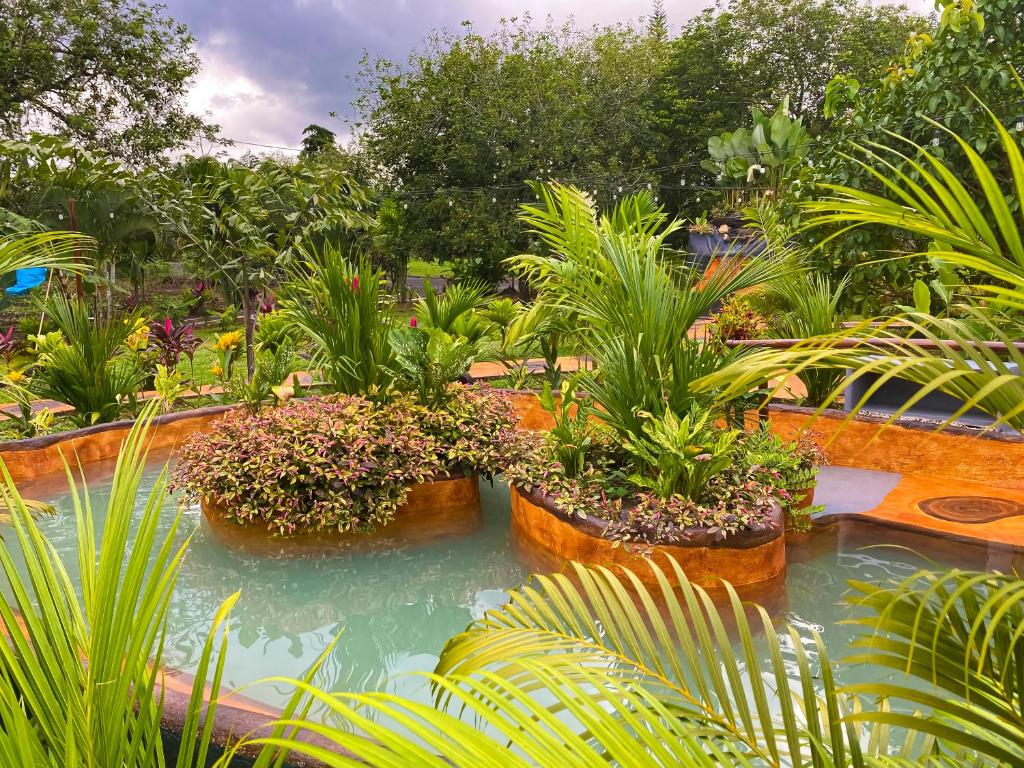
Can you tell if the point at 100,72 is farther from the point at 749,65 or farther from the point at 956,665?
the point at 956,665

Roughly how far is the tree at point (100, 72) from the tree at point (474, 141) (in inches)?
169

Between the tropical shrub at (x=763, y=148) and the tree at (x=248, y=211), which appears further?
the tropical shrub at (x=763, y=148)

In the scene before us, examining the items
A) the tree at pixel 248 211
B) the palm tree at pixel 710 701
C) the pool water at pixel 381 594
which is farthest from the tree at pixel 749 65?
the palm tree at pixel 710 701

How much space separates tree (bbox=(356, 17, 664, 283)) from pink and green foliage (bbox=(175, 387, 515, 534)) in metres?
12.3

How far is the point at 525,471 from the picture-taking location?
3.93 meters

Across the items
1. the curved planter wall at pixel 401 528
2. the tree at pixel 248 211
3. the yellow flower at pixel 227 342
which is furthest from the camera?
the tree at pixel 248 211

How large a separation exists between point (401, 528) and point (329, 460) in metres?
0.61

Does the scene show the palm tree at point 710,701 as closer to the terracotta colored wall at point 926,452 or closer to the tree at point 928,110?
the terracotta colored wall at point 926,452

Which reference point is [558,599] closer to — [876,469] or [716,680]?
[716,680]

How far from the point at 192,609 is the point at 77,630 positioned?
8.00ft

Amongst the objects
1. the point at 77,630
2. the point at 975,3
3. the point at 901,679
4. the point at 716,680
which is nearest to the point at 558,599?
the point at 716,680

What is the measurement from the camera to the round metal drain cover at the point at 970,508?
3928 mm

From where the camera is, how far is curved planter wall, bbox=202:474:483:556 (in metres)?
3.90

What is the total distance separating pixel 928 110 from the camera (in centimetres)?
585
